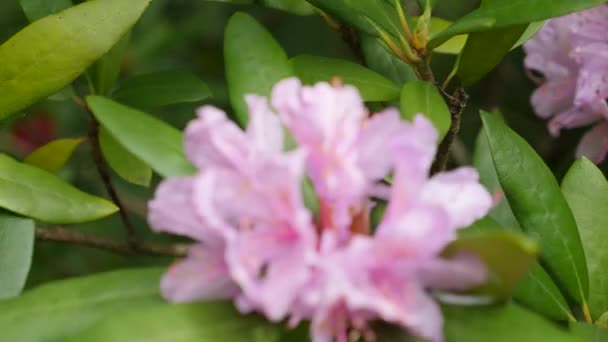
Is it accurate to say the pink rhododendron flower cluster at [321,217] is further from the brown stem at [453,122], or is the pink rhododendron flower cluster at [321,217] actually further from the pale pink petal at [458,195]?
the brown stem at [453,122]

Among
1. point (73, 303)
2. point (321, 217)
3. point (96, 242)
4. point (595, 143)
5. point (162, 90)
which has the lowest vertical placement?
point (96, 242)

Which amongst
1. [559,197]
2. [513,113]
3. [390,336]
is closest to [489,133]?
[559,197]

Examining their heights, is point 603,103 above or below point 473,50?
below

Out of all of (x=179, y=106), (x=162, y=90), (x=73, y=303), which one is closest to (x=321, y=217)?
(x=73, y=303)

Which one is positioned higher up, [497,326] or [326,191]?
[326,191]

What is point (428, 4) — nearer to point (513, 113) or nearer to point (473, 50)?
point (473, 50)

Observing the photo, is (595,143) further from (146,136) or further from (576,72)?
(146,136)

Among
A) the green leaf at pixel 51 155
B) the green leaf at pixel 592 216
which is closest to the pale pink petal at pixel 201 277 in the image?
the green leaf at pixel 592 216

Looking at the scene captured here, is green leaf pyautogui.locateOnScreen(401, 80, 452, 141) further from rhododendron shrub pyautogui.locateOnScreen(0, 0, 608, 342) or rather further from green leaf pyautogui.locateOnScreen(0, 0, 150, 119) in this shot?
green leaf pyautogui.locateOnScreen(0, 0, 150, 119)
